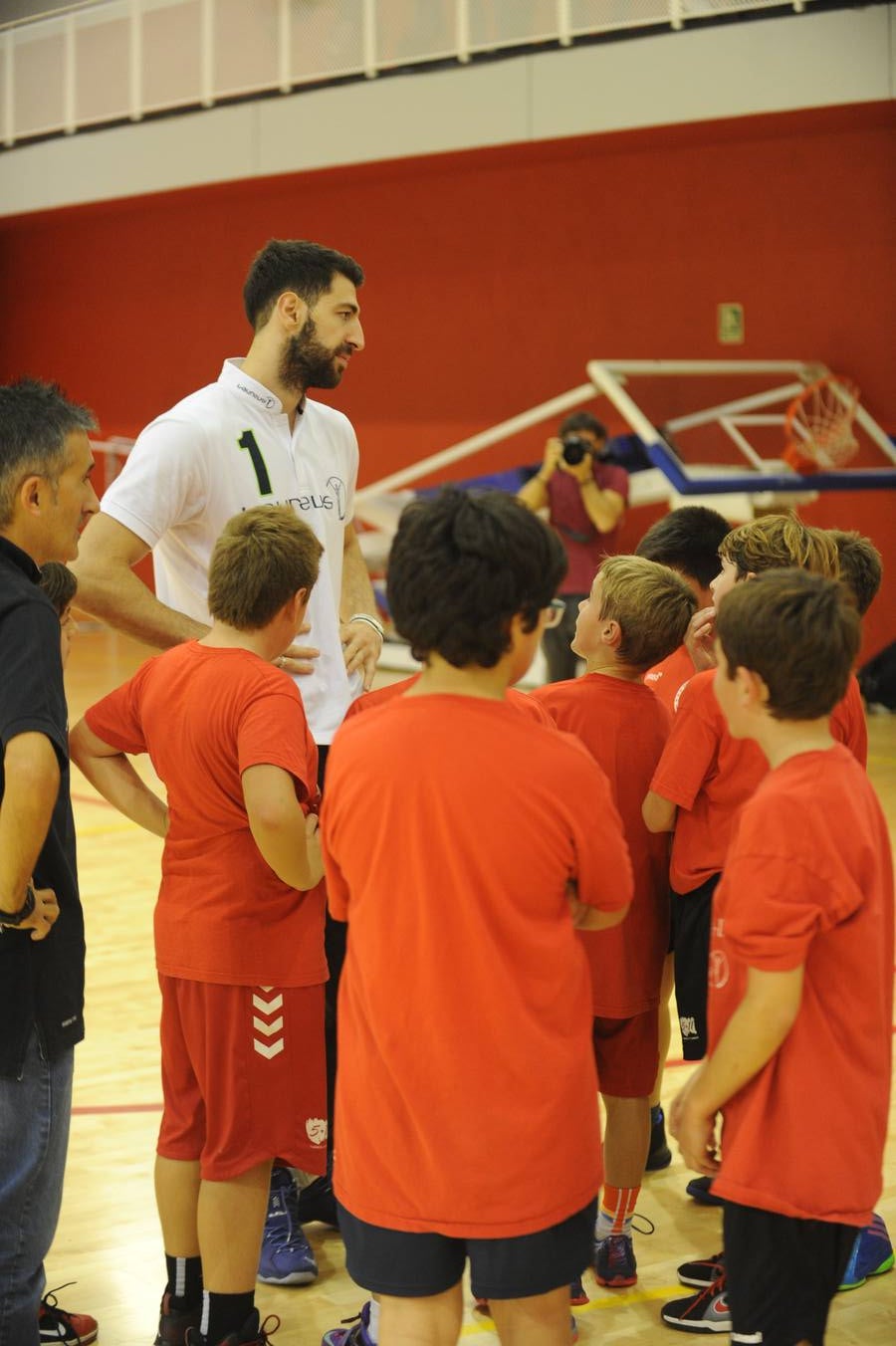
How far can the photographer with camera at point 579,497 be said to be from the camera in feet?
33.9

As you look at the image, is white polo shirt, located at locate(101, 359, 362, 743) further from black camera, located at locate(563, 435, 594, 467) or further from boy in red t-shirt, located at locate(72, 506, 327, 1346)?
black camera, located at locate(563, 435, 594, 467)

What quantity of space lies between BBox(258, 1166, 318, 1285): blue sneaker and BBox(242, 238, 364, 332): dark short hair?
1.97m

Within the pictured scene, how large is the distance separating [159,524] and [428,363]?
11.4 metres

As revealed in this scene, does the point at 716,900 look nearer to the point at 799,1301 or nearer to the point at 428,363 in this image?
the point at 799,1301

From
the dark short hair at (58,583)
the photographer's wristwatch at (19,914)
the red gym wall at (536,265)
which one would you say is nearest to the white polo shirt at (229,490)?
the dark short hair at (58,583)

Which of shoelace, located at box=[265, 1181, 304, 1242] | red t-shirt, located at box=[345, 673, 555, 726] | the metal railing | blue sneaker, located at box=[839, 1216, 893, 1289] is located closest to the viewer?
red t-shirt, located at box=[345, 673, 555, 726]

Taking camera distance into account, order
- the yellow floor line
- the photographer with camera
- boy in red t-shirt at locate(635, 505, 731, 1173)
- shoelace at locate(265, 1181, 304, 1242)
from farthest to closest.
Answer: the photographer with camera → boy in red t-shirt at locate(635, 505, 731, 1173) → shoelace at locate(265, 1181, 304, 1242) → the yellow floor line

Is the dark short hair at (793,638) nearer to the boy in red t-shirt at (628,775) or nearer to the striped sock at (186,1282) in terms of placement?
the boy in red t-shirt at (628,775)

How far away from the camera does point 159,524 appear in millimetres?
3270

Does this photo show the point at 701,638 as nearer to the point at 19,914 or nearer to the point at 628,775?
the point at 628,775

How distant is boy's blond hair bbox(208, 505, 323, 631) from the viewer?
272 centimetres

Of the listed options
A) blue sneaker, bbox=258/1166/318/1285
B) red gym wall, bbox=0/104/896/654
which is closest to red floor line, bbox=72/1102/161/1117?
blue sneaker, bbox=258/1166/318/1285

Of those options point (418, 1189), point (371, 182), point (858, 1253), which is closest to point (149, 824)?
point (418, 1189)

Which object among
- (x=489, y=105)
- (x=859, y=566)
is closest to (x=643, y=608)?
(x=859, y=566)
